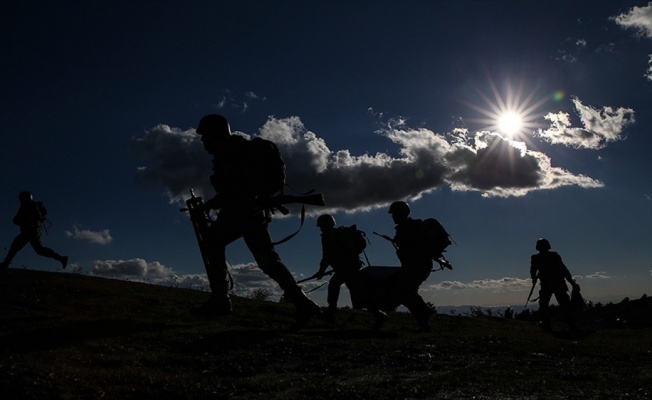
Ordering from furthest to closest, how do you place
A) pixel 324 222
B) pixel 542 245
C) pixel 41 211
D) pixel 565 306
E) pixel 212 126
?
pixel 41 211 → pixel 542 245 → pixel 565 306 → pixel 324 222 → pixel 212 126

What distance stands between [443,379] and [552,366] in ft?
4.68

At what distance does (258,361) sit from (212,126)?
12.3ft

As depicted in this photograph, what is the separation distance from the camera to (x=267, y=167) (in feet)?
22.6

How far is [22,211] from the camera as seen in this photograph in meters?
13.0

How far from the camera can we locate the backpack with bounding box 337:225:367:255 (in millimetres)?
9117

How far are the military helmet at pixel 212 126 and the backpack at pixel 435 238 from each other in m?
3.76

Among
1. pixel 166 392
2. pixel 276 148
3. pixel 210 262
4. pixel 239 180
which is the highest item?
pixel 276 148

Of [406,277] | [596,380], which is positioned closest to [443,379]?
[596,380]

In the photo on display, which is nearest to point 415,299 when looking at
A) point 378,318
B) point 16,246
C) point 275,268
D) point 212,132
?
point 378,318

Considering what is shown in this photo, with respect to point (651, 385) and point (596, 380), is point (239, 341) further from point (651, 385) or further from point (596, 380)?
point (651, 385)

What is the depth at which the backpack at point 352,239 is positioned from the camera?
9117 millimetres

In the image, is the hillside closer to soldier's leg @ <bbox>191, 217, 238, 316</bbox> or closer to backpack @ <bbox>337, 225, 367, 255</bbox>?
soldier's leg @ <bbox>191, 217, 238, 316</bbox>

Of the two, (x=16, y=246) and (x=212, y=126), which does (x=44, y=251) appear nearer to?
(x=16, y=246)

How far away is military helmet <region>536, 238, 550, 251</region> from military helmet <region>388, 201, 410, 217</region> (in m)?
5.11
